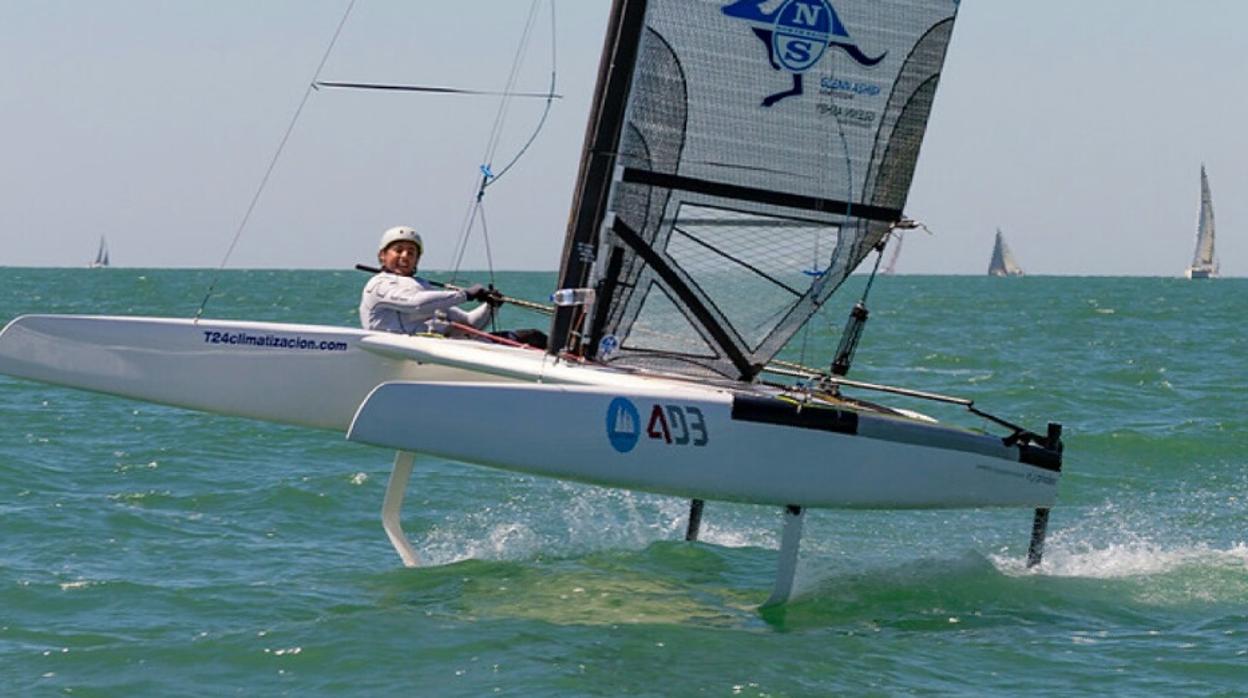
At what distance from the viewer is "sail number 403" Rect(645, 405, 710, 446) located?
716cm

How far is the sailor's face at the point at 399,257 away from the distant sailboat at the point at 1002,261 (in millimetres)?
100715

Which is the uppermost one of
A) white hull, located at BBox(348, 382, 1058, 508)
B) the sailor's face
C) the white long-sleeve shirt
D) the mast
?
the mast

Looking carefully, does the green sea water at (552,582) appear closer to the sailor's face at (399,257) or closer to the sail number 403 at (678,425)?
the sail number 403 at (678,425)

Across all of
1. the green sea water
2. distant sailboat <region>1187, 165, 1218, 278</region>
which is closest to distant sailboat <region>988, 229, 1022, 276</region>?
distant sailboat <region>1187, 165, 1218, 278</region>

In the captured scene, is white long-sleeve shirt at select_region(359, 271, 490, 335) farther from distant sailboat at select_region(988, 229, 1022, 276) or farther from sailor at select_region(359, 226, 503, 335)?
distant sailboat at select_region(988, 229, 1022, 276)

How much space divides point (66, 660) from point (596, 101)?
117 inches

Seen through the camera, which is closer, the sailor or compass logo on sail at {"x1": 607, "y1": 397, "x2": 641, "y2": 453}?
compass logo on sail at {"x1": 607, "y1": 397, "x2": 641, "y2": 453}

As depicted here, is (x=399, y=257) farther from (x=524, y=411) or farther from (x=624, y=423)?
(x=624, y=423)

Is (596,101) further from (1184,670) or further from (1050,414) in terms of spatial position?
(1050,414)

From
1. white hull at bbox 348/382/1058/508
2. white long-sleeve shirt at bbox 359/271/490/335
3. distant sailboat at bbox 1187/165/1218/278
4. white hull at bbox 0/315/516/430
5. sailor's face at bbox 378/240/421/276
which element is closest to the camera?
white hull at bbox 348/382/1058/508

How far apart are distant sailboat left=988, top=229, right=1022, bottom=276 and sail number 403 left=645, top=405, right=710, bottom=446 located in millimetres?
101594

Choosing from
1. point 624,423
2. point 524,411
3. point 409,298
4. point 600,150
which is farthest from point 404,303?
point 624,423

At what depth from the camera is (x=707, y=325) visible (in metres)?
8.00

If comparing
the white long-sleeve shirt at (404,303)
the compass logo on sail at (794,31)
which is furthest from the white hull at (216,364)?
the compass logo on sail at (794,31)
